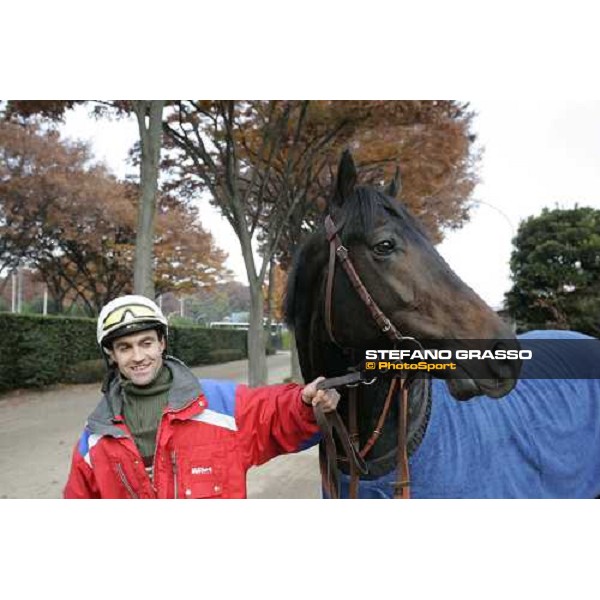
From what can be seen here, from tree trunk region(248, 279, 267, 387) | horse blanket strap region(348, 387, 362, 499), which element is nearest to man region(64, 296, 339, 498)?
horse blanket strap region(348, 387, 362, 499)

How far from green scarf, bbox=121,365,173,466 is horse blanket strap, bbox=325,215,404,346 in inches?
28.7

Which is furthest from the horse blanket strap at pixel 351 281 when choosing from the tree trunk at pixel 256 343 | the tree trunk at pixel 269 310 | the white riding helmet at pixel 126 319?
the tree trunk at pixel 256 343

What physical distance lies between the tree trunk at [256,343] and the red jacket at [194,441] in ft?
3.28

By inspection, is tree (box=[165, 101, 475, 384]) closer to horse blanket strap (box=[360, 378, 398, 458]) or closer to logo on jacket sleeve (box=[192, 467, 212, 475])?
logo on jacket sleeve (box=[192, 467, 212, 475])

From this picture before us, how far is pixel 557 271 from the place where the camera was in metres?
2.88

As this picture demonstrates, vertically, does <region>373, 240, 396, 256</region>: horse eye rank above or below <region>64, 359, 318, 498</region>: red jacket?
above

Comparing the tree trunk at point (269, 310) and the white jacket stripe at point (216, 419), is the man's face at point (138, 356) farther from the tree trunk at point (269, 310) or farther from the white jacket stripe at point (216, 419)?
the tree trunk at point (269, 310)

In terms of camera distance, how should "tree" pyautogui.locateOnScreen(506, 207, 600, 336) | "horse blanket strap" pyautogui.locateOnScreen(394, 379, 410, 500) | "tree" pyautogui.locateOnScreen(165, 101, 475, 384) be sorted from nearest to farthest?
"horse blanket strap" pyautogui.locateOnScreen(394, 379, 410, 500) → "tree" pyautogui.locateOnScreen(506, 207, 600, 336) → "tree" pyautogui.locateOnScreen(165, 101, 475, 384)

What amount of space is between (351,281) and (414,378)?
0.50m

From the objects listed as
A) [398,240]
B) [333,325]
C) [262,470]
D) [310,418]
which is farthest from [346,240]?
[262,470]

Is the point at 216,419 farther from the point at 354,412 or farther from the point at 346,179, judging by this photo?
the point at 346,179

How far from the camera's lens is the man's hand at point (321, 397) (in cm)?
200

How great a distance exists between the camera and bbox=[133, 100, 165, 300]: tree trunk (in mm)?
2918

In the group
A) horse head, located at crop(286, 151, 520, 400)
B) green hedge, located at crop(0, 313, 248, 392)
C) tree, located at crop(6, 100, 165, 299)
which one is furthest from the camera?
green hedge, located at crop(0, 313, 248, 392)
